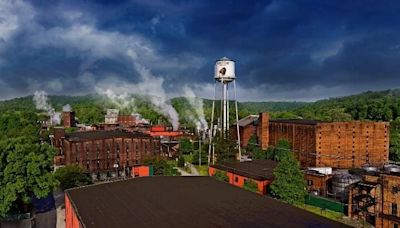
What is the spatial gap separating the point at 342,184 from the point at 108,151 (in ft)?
83.9

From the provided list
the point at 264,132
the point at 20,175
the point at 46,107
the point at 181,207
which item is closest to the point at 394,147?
the point at 264,132

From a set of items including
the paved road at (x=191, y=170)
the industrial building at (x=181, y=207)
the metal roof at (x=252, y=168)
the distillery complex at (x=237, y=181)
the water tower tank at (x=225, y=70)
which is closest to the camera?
the industrial building at (x=181, y=207)

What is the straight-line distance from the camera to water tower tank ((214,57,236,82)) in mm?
45281

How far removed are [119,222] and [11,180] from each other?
46.0 feet

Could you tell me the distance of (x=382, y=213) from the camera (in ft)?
79.5

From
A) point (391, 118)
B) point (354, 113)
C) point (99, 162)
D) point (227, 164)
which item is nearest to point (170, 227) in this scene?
point (227, 164)

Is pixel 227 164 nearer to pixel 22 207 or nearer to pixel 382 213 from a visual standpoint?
pixel 382 213

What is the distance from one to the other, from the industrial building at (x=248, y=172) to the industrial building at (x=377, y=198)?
6.88 m

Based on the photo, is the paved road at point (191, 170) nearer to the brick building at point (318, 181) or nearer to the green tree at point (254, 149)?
the green tree at point (254, 149)

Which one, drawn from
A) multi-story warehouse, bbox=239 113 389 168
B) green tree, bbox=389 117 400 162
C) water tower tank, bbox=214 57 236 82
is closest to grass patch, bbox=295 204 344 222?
multi-story warehouse, bbox=239 113 389 168

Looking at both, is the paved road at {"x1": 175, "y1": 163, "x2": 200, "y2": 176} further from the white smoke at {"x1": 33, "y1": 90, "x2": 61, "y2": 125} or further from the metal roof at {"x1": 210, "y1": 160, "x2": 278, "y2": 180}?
the white smoke at {"x1": 33, "y1": 90, "x2": 61, "y2": 125}

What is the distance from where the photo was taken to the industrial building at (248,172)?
1214 inches

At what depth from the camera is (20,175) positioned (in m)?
24.8

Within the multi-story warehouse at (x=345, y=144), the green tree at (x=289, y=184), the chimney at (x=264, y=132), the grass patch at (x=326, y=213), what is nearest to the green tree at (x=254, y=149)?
the chimney at (x=264, y=132)
